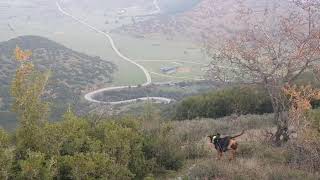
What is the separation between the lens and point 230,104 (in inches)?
1044

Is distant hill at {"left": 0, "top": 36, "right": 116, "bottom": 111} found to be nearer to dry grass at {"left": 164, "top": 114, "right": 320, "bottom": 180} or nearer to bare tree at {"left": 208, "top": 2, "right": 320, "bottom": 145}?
bare tree at {"left": 208, "top": 2, "right": 320, "bottom": 145}

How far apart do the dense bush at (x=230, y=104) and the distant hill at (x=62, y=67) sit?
41689mm

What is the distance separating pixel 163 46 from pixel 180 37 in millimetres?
8583

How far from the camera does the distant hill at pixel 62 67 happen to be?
76812mm

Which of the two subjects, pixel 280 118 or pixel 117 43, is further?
pixel 117 43

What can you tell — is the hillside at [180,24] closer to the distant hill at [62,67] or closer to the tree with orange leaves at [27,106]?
the distant hill at [62,67]

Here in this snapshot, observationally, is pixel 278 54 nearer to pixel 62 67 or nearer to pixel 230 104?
pixel 230 104

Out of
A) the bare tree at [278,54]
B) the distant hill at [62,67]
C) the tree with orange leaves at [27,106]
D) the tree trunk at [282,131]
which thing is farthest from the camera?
the distant hill at [62,67]

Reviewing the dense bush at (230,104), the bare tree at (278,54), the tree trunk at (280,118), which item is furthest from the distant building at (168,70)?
the tree trunk at (280,118)

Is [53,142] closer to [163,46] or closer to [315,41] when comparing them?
[315,41]

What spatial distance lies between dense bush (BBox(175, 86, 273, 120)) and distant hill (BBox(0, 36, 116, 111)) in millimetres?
41689

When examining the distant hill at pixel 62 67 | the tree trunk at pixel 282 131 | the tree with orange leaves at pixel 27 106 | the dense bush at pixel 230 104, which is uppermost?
the tree with orange leaves at pixel 27 106

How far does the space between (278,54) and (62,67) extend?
85.3 m

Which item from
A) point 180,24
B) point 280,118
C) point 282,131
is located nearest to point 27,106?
point 282,131
